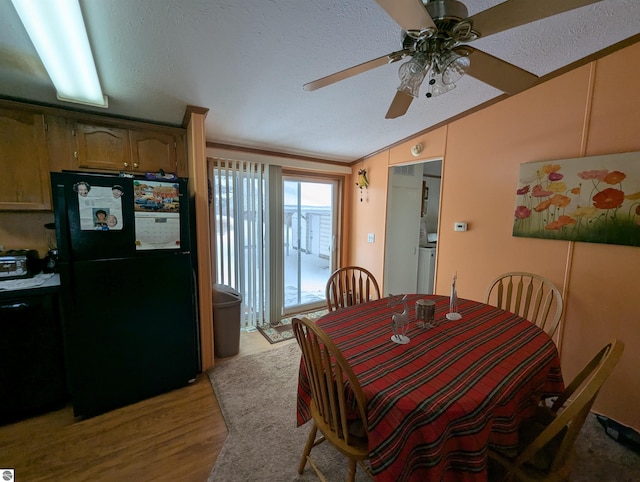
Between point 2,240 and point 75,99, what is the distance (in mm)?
1312

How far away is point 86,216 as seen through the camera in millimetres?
1659

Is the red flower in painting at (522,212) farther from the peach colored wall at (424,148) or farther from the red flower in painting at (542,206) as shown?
the peach colored wall at (424,148)

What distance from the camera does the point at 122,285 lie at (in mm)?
1805

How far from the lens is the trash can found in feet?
8.22

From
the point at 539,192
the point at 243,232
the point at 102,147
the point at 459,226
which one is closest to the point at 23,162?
the point at 102,147

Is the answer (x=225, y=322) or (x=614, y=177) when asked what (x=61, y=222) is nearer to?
(x=225, y=322)

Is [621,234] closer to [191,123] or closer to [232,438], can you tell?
[232,438]

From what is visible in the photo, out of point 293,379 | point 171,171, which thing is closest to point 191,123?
point 171,171

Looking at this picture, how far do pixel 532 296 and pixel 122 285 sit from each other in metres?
3.15

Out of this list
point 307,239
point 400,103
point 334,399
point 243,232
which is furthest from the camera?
point 307,239

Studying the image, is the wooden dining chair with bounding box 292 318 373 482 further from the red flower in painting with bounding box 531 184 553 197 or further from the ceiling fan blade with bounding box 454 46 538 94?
the red flower in painting with bounding box 531 184 553 197

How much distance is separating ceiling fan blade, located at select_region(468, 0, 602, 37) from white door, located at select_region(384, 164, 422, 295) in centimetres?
243

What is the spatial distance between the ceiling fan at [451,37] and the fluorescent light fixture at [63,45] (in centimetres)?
109

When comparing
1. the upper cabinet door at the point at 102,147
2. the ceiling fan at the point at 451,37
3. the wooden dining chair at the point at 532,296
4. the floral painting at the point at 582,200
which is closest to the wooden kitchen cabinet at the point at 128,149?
the upper cabinet door at the point at 102,147
